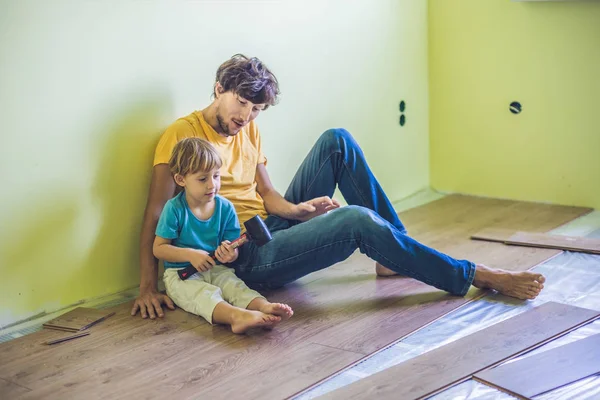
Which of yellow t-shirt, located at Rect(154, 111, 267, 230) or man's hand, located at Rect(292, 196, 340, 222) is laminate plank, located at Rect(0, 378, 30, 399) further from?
man's hand, located at Rect(292, 196, 340, 222)

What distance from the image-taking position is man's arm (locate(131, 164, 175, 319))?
2.96 metres

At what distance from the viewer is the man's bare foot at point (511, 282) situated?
9.36 feet

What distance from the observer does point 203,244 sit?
2.90m

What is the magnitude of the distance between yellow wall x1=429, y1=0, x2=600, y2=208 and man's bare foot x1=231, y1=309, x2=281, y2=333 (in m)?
2.19

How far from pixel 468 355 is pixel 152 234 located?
4.16ft

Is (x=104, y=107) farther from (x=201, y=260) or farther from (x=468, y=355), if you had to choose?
(x=468, y=355)

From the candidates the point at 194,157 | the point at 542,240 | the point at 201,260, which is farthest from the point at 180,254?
the point at 542,240

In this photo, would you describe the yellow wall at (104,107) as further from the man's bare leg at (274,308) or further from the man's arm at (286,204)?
the man's bare leg at (274,308)

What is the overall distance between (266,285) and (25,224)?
3.01ft

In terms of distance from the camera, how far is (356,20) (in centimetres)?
405

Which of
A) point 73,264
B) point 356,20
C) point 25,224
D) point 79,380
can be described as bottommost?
point 79,380

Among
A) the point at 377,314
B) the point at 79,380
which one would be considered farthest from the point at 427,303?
the point at 79,380

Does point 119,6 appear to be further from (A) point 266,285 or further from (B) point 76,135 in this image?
(A) point 266,285

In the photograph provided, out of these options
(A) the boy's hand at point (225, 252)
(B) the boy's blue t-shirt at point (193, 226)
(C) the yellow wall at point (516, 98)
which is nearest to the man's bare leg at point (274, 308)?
(A) the boy's hand at point (225, 252)
